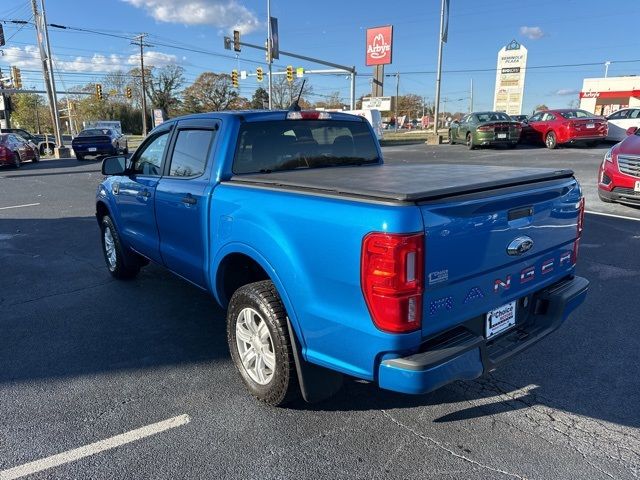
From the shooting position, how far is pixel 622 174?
8258 millimetres

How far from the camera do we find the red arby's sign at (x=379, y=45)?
44906mm

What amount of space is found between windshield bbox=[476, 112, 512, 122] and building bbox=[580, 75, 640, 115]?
157 feet

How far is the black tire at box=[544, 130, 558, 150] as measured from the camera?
20.0 meters

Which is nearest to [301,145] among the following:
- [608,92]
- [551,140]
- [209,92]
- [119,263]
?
[119,263]

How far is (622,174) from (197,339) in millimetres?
7866

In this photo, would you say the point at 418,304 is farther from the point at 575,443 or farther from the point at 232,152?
the point at 232,152

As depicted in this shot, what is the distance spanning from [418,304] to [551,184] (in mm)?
1304

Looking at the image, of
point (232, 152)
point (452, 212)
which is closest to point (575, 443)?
point (452, 212)

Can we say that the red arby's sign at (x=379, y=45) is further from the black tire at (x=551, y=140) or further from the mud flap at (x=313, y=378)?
the mud flap at (x=313, y=378)

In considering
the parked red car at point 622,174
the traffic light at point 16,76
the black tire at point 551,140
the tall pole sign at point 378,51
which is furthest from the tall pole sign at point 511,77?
the parked red car at point 622,174

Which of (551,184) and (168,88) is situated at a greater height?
(168,88)

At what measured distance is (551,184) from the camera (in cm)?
286

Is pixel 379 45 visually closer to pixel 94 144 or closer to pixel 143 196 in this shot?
pixel 94 144

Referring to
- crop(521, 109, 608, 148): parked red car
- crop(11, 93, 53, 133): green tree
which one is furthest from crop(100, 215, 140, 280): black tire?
crop(11, 93, 53, 133): green tree
